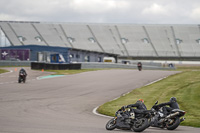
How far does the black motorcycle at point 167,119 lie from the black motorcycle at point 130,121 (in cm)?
41

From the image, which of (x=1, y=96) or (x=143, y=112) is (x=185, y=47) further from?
(x=143, y=112)

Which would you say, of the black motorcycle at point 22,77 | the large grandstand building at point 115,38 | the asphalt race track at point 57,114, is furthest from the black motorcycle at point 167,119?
the large grandstand building at point 115,38

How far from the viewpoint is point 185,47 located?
9294 cm

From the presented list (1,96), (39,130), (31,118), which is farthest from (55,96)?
(39,130)

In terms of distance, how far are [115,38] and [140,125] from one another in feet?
280

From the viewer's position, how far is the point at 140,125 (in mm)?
11492

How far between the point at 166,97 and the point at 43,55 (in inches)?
1887

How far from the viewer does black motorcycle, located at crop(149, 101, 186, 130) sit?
39.8 feet

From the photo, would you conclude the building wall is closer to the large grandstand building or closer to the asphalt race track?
the large grandstand building

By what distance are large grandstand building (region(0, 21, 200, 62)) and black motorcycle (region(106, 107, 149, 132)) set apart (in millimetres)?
77676

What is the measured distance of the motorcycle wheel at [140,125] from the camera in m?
11.4

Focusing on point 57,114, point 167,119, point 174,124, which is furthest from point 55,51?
point 174,124

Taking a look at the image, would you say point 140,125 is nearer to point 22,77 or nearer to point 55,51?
point 22,77

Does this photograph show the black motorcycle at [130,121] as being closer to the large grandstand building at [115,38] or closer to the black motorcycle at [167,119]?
the black motorcycle at [167,119]
